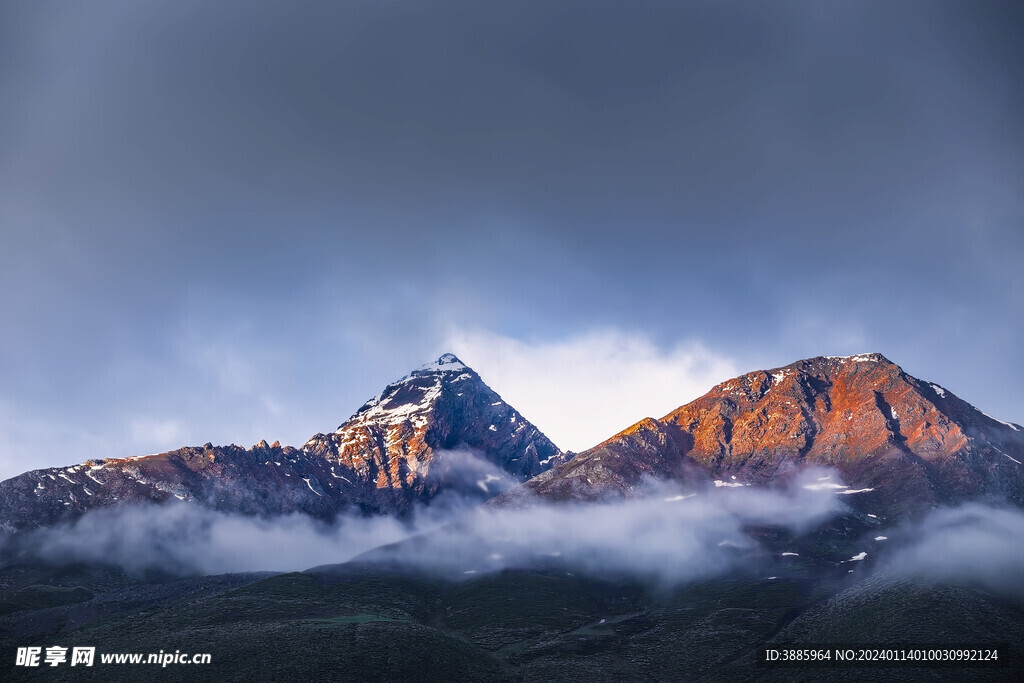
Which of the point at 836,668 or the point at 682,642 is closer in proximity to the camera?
the point at 836,668

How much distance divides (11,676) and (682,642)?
175923 mm

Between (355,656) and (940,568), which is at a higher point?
(940,568)

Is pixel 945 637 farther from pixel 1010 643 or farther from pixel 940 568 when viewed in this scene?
pixel 940 568

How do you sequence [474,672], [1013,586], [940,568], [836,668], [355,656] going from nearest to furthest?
1. [836,668]
2. [355,656]
3. [474,672]
4. [1013,586]
5. [940,568]

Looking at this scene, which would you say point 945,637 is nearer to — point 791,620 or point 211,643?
point 791,620

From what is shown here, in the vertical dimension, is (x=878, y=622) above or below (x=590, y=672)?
above

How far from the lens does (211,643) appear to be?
154 metres

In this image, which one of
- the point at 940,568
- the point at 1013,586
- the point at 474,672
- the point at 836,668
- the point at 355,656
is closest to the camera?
the point at 836,668

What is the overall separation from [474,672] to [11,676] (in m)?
109

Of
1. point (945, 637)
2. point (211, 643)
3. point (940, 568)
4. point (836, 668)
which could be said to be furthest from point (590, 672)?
point (940, 568)

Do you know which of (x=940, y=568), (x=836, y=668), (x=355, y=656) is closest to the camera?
(x=836, y=668)

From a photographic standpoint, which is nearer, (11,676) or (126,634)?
(11,676)

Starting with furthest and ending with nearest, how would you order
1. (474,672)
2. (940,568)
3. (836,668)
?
1. (940,568)
2. (474,672)
3. (836,668)

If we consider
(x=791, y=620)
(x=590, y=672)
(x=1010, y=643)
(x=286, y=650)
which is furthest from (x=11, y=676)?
(x=1010, y=643)
